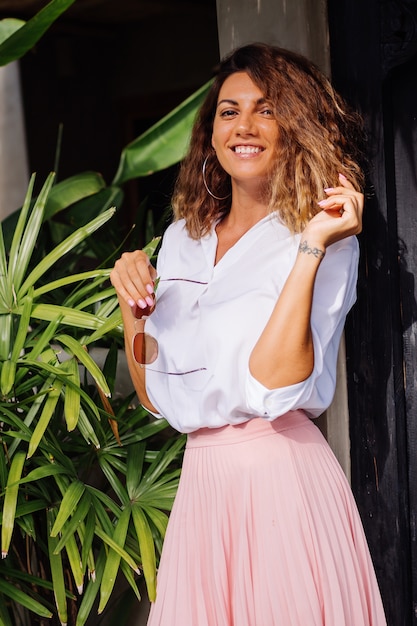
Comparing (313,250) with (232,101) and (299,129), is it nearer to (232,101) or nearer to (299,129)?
(299,129)

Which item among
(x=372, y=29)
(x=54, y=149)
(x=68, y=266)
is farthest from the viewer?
(x=54, y=149)

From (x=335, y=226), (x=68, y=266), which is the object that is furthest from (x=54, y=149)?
(x=335, y=226)

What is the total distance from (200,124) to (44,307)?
74 centimetres

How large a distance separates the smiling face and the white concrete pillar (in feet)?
13.0

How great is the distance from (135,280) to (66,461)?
2.72 feet

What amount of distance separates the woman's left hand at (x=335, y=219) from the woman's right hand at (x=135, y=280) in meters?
0.39

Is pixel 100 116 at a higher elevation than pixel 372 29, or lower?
higher

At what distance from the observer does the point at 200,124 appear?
244cm

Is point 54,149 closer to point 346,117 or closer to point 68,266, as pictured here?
point 68,266

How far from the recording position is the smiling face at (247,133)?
2172 millimetres

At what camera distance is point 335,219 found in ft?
6.33

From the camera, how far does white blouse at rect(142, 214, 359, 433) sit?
2043 mm

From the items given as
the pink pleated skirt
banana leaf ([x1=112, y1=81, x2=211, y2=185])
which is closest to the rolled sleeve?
the pink pleated skirt

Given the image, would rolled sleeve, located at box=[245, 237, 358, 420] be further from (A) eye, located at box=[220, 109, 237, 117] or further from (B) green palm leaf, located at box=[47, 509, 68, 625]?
(B) green palm leaf, located at box=[47, 509, 68, 625]
